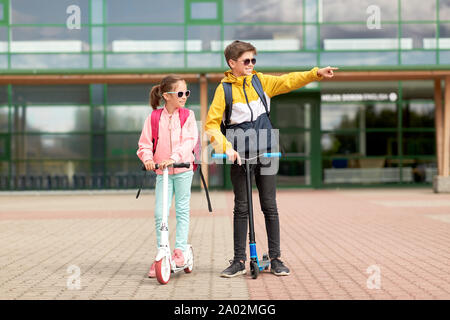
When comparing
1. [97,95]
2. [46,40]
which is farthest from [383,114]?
[46,40]

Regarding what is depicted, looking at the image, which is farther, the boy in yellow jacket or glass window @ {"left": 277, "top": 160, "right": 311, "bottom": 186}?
glass window @ {"left": 277, "top": 160, "right": 311, "bottom": 186}

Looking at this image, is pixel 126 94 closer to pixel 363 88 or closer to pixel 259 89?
pixel 363 88

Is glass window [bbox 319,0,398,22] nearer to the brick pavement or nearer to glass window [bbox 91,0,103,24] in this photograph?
glass window [bbox 91,0,103,24]

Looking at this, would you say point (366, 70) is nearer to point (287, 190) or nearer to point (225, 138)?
point (287, 190)

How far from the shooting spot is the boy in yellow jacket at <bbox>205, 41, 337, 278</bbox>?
5.09 metres

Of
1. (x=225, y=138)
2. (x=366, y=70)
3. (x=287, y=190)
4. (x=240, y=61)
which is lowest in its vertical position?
(x=287, y=190)

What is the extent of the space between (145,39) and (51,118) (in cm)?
406

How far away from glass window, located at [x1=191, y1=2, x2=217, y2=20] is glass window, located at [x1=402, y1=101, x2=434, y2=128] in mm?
7172

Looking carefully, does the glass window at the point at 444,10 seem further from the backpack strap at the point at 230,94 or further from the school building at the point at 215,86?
the backpack strap at the point at 230,94

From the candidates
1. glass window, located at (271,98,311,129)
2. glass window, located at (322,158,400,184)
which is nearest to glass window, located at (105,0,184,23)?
glass window, located at (271,98,311,129)

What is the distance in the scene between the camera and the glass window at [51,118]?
2062cm

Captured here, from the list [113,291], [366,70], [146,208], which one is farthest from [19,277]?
[366,70]

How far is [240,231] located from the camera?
5297mm
